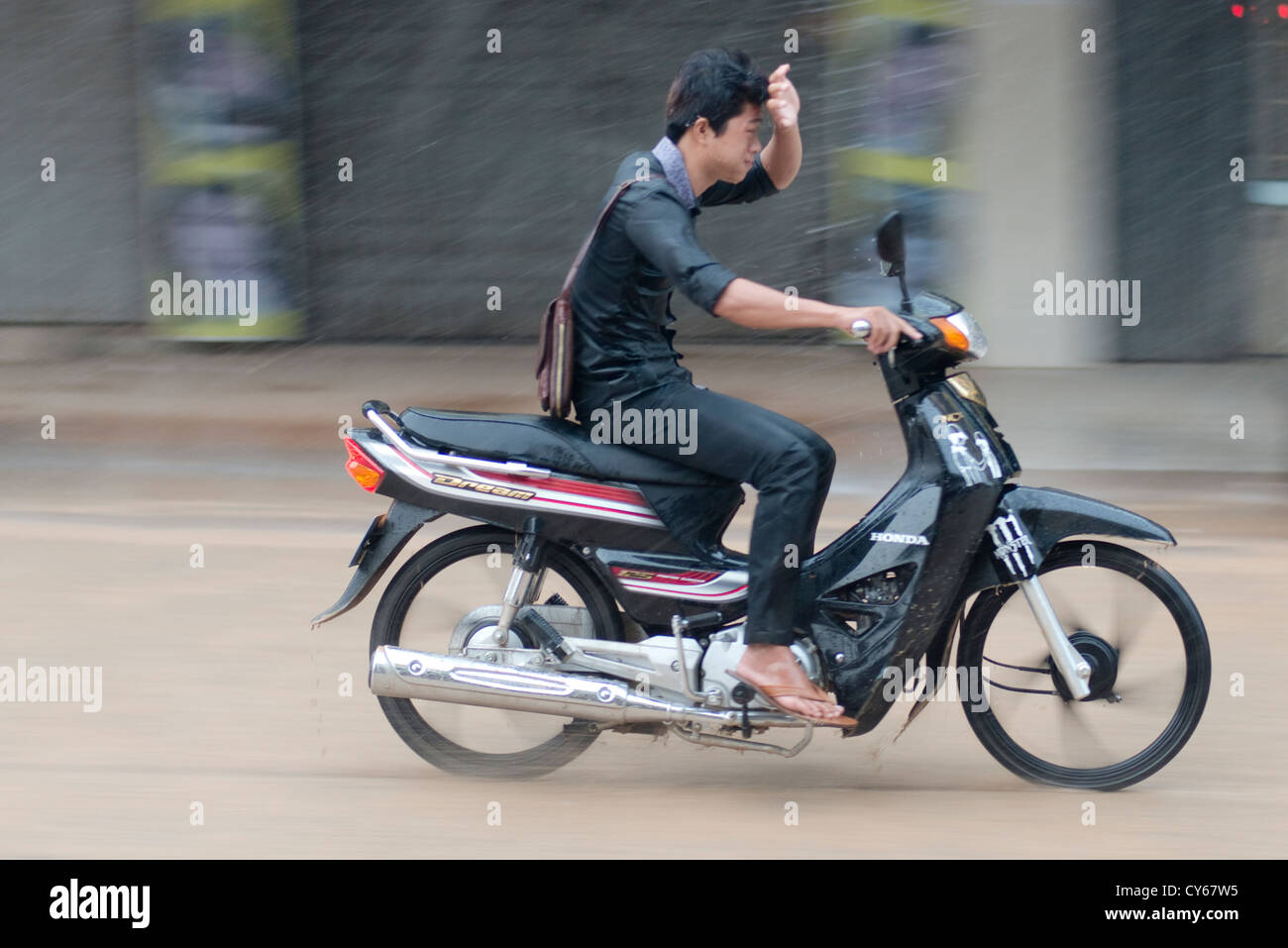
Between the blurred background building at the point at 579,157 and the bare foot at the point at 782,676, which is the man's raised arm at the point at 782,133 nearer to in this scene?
the bare foot at the point at 782,676

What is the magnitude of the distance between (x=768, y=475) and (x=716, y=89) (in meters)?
0.98

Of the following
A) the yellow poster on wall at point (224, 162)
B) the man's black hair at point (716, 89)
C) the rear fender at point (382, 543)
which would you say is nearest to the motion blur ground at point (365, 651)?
the rear fender at point (382, 543)

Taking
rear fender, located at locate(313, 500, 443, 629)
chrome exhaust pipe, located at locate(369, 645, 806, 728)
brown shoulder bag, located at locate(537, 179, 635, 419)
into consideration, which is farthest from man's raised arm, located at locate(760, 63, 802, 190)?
chrome exhaust pipe, located at locate(369, 645, 806, 728)

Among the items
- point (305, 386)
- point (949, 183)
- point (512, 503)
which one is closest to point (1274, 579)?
point (512, 503)

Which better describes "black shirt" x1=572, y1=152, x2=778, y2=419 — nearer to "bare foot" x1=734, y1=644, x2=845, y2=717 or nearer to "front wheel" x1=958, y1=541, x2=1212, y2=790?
"bare foot" x1=734, y1=644, x2=845, y2=717

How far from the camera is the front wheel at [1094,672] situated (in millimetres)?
4242

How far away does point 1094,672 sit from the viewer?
13.9 feet

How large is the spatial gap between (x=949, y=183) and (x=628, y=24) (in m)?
2.46

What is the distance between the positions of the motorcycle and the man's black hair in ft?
1.59

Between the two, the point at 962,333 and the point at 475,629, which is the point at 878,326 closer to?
the point at 962,333

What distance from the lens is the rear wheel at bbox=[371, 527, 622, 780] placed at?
174 inches

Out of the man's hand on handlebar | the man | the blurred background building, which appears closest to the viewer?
the man's hand on handlebar

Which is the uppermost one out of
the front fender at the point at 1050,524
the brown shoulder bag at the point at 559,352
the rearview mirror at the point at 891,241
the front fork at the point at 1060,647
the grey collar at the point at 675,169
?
the grey collar at the point at 675,169

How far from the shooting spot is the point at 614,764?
4.62m
